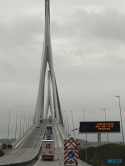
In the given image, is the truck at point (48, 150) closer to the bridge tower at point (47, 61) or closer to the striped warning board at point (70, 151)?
the striped warning board at point (70, 151)

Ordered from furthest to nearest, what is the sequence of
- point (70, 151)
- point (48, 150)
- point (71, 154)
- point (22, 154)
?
point (22, 154) < point (48, 150) < point (71, 154) < point (70, 151)

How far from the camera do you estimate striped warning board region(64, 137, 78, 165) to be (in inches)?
1521

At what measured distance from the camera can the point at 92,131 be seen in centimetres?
6981

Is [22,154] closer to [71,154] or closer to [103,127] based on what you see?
[103,127]

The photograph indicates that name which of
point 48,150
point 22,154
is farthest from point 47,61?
point 48,150

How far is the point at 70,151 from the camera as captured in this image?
39062 millimetres

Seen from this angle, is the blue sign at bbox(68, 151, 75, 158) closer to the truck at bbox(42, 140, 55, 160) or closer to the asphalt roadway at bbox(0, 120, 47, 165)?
the asphalt roadway at bbox(0, 120, 47, 165)

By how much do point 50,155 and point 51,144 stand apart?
71.2 inches

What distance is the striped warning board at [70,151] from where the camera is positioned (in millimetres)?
38625

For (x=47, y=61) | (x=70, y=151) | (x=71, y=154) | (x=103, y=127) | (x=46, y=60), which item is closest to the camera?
(x=70, y=151)

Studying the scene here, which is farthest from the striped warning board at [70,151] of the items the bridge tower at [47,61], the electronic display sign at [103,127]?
the bridge tower at [47,61]

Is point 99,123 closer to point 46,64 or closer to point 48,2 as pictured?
point 46,64

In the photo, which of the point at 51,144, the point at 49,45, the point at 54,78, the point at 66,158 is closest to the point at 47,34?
the point at 49,45

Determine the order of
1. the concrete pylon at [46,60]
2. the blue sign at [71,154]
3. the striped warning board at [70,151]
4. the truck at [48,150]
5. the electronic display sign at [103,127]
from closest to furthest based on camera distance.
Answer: the striped warning board at [70,151] < the blue sign at [71,154] < the truck at [48,150] < the electronic display sign at [103,127] < the concrete pylon at [46,60]
